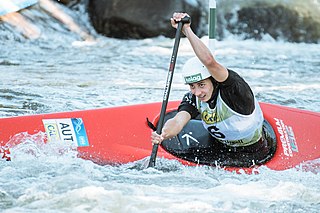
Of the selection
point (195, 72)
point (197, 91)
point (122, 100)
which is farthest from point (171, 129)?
point (122, 100)

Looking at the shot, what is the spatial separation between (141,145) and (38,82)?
3.50 meters

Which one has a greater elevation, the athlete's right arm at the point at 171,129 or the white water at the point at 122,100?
the athlete's right arm at the point at 171,129

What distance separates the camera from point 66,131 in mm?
4906

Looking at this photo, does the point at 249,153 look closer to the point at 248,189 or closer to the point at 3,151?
the point at 248,189

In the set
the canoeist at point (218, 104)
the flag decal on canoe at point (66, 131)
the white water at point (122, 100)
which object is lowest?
the white water at point (122, 100)

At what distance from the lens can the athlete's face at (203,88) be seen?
4422 mm

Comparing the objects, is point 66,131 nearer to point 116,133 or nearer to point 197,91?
point 116,133

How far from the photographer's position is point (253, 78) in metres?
9.12

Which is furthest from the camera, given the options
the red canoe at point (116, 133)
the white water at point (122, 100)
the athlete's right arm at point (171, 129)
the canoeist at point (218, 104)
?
the red canoe at point (116, 133)

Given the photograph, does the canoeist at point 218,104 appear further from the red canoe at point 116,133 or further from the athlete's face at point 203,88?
the red canoe at point 116,133

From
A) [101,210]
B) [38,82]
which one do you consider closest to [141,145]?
[101,210]

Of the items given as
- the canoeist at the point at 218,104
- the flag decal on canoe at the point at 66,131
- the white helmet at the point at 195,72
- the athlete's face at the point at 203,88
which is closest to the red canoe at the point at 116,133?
the flag decal on canoe at the point at 66,131

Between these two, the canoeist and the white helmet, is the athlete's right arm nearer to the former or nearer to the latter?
the canoeist

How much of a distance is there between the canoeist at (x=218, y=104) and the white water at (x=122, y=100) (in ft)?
0.76
